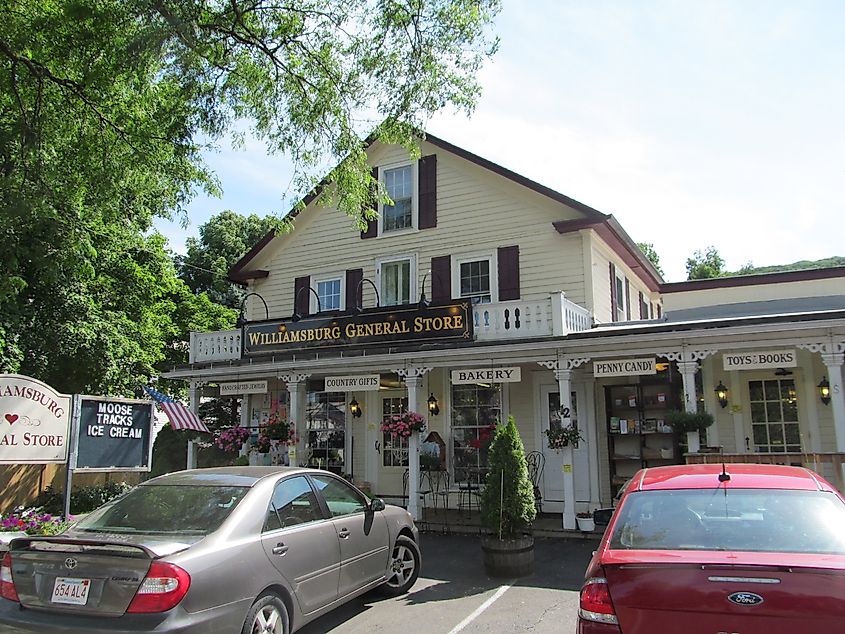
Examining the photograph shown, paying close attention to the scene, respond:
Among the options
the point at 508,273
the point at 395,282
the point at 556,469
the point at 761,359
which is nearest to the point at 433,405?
the point at 556,469

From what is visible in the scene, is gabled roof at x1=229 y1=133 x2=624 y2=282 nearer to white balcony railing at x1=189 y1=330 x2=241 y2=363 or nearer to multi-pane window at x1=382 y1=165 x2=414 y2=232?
multi-pane window at x1=382 y1=165 x2=414 y2=232

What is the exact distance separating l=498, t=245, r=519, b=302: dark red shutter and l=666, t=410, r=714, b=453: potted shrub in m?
4.83

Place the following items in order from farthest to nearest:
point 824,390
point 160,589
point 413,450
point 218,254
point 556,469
Answer: point 218,254, point 556,469, point 413,450, point 824,390, point 160,589

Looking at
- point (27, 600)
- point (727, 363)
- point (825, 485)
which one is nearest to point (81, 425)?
point (27, 600)

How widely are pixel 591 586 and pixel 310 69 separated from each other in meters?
10.6

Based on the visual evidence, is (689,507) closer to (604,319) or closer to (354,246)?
(604,319)

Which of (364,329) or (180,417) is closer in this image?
(364,329)

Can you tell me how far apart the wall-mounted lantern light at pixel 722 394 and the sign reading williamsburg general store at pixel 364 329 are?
491cm

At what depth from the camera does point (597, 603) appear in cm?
343

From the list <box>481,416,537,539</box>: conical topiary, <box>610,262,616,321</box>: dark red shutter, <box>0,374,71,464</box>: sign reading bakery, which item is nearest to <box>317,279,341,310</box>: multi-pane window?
<box>610,262,616,321</box>: dark red shutter

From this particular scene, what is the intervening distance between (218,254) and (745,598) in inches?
1387

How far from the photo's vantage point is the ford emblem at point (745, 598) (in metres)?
3.16

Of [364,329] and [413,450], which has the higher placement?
[364,329]

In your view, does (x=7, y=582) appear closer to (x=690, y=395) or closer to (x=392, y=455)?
(x=690, y=395)
